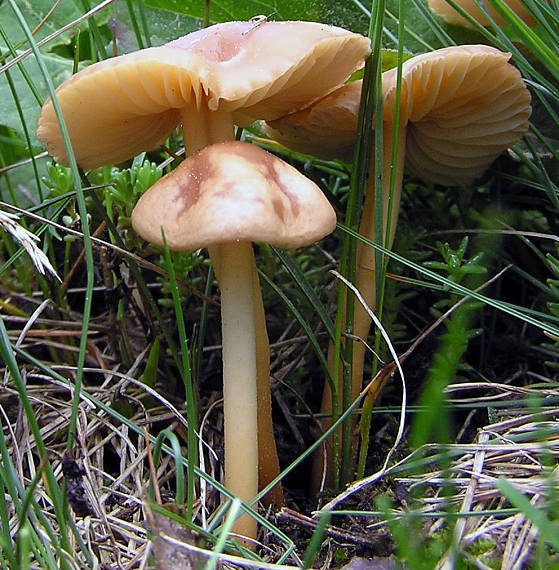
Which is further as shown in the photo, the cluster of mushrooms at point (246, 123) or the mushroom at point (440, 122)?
the mushroom at point (440, 122)

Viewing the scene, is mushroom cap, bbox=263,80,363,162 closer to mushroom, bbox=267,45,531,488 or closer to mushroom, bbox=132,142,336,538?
mushroom, bbox=267,45,531,488

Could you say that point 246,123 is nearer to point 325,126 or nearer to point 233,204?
point 325,126

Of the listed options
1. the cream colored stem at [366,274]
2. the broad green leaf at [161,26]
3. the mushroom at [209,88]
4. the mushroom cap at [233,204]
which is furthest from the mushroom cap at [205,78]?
the broad green leaf at [161,26]

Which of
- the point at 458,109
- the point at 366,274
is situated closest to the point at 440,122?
the point at 458,109

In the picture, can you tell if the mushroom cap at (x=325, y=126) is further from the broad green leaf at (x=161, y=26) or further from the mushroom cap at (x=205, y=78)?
the broad green leaf at (x=161, y=26)

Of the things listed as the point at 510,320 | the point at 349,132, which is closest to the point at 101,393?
the point at 349,132

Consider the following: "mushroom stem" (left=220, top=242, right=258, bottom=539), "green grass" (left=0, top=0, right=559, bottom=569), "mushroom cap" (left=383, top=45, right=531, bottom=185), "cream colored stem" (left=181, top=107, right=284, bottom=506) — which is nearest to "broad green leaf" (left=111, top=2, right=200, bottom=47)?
"green grass" (left=0, top=0, right=559, bottom=569)
